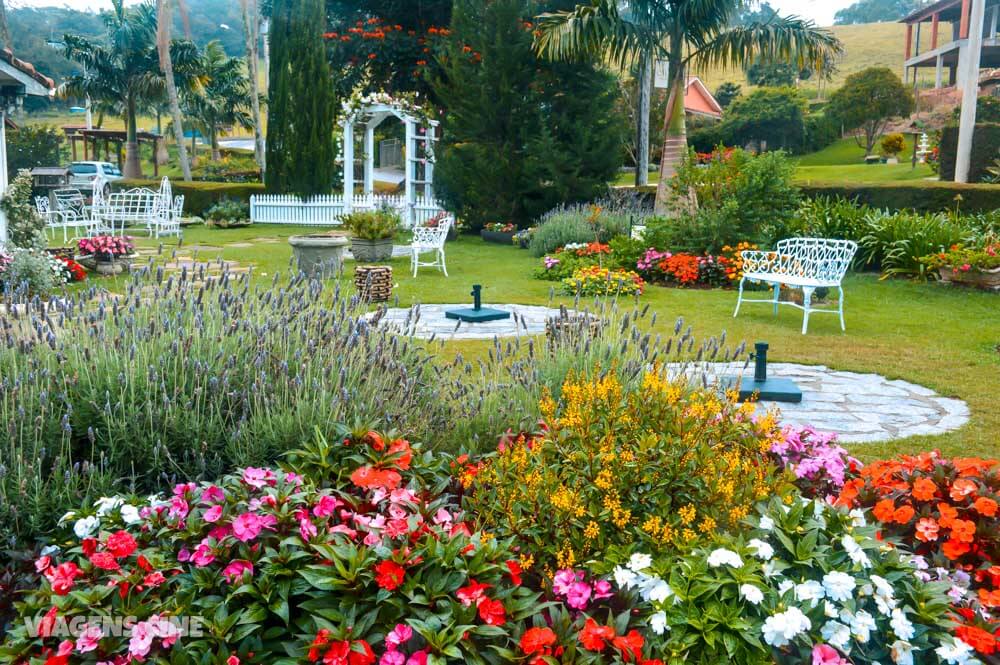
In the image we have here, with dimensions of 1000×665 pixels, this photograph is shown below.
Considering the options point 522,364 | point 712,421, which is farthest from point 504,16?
point 712,421

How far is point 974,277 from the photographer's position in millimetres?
10367

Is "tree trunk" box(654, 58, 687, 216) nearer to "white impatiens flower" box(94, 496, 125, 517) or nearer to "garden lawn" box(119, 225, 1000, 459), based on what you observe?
"garden lawn" box(119, 225, 1000, 459)

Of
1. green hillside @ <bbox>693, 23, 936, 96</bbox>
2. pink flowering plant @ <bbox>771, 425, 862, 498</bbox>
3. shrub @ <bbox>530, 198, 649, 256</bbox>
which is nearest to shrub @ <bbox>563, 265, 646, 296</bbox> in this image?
shrub @ <bbox>530, 198, 649, 256</bbox>

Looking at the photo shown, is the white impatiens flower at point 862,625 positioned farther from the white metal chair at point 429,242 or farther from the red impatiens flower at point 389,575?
the white metal chair at point 429,242

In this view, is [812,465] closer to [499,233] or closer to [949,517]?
[949,517]

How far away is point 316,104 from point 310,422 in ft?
61.6

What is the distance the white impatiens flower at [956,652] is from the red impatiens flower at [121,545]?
2.01 meters

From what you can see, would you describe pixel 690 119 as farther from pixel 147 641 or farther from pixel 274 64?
pixel 147 641

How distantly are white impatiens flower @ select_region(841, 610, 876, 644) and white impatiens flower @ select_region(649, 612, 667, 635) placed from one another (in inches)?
17.6

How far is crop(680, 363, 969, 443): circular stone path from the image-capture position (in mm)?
4750

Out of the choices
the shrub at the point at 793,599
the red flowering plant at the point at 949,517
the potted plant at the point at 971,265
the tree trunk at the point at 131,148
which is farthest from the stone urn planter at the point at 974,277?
the tree trunk at the point at 131,148

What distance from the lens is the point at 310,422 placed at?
9.52 ft

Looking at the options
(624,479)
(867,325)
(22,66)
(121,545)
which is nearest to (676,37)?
(867,325)

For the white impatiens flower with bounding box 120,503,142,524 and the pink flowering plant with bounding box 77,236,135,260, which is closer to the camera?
the white impatiens flower with bounding box 120,503,142,524
